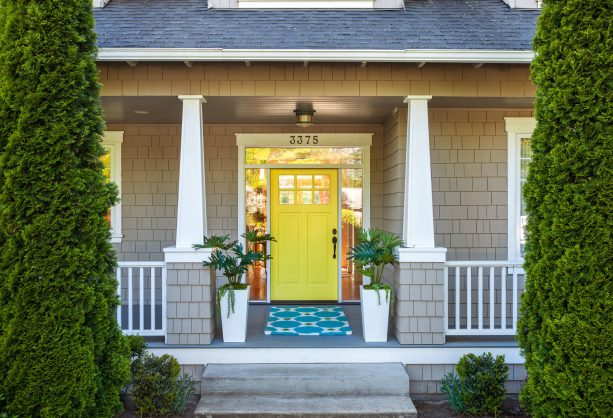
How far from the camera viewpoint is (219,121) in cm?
697

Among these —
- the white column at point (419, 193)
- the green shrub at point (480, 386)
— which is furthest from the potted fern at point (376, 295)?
the green shrub at point (480, 386)

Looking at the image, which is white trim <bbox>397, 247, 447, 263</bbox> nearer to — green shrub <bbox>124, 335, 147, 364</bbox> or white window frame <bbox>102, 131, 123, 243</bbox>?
green shrub <bbox>124, 335, 147, 364</bbox>

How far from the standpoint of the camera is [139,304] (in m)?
6.78

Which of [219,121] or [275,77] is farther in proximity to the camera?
[219,121]

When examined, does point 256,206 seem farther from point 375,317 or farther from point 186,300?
point 375,317

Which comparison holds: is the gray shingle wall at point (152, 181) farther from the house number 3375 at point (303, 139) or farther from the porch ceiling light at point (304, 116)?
the porch ceiling light at point (304, 116)

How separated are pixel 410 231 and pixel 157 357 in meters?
2.63

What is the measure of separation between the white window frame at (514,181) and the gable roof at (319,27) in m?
1.09

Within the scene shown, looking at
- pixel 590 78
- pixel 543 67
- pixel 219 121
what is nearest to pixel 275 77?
pixel 219 121

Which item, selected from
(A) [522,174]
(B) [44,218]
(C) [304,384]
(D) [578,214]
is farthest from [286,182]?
(D) [578,214]

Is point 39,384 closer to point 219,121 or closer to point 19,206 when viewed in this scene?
point 19,206

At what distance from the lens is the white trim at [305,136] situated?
7166 millimetres

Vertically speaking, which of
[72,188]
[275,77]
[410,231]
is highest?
[275,77]

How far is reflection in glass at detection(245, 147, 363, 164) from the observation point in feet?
23.9
